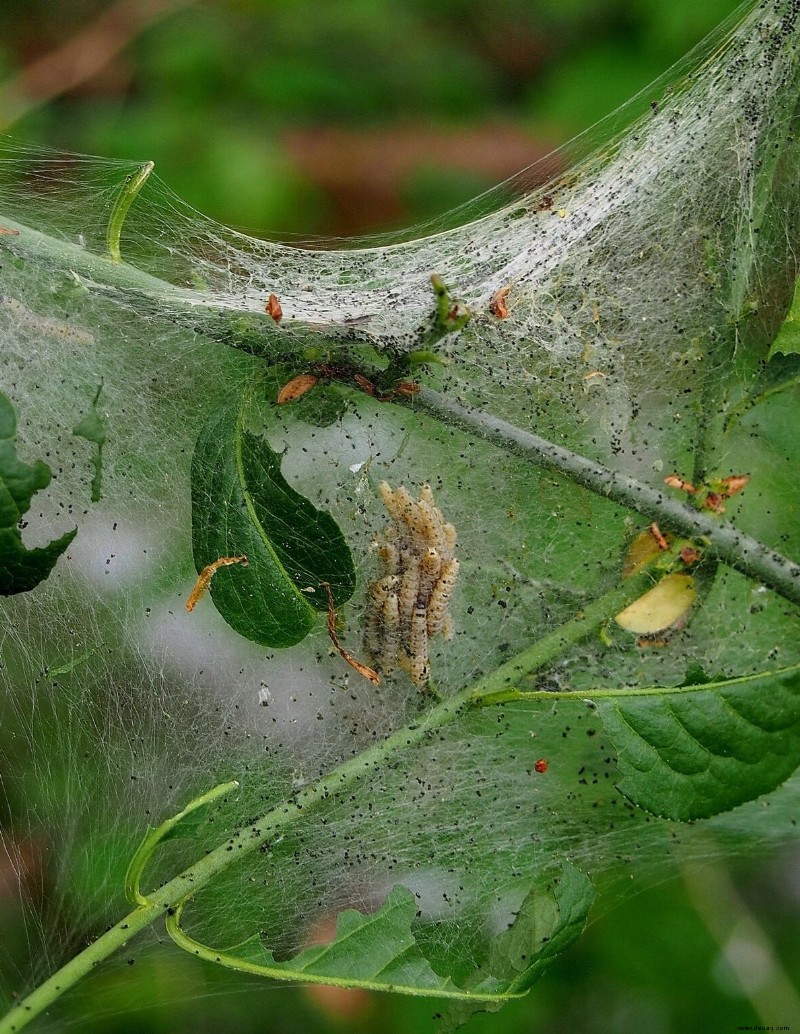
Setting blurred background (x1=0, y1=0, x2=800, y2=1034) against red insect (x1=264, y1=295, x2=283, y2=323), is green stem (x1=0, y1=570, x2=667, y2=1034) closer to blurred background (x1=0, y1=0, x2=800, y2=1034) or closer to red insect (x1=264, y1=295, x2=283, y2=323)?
red insect (x1=264, y1=295, x2=283, y2=323)

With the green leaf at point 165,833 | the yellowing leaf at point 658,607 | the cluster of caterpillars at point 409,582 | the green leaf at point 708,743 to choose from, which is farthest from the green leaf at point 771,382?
the green leaf at point 165,833

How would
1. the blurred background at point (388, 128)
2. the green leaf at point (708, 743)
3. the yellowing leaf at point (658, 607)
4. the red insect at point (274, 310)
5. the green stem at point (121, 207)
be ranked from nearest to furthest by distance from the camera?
the green leaf at point (708, 743) → the green stem at point (121, 207) → the red insect at point (274, 310) → the yellowing leaf at point (658, 607) → the blurred background at point (388, 128)

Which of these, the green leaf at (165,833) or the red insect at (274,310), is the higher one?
the red insect at (274,310)

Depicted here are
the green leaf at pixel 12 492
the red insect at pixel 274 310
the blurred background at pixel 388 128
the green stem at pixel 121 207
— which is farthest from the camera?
the blurred background at pixel 388 128

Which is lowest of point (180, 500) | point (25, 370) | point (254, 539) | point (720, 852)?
point (720, 852)

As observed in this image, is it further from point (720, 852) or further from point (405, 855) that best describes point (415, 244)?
point (720, 852)

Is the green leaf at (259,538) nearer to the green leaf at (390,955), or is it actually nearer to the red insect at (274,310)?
the red insect at (274,310)

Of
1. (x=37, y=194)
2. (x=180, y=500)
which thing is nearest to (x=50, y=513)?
(x=180, y=500)
